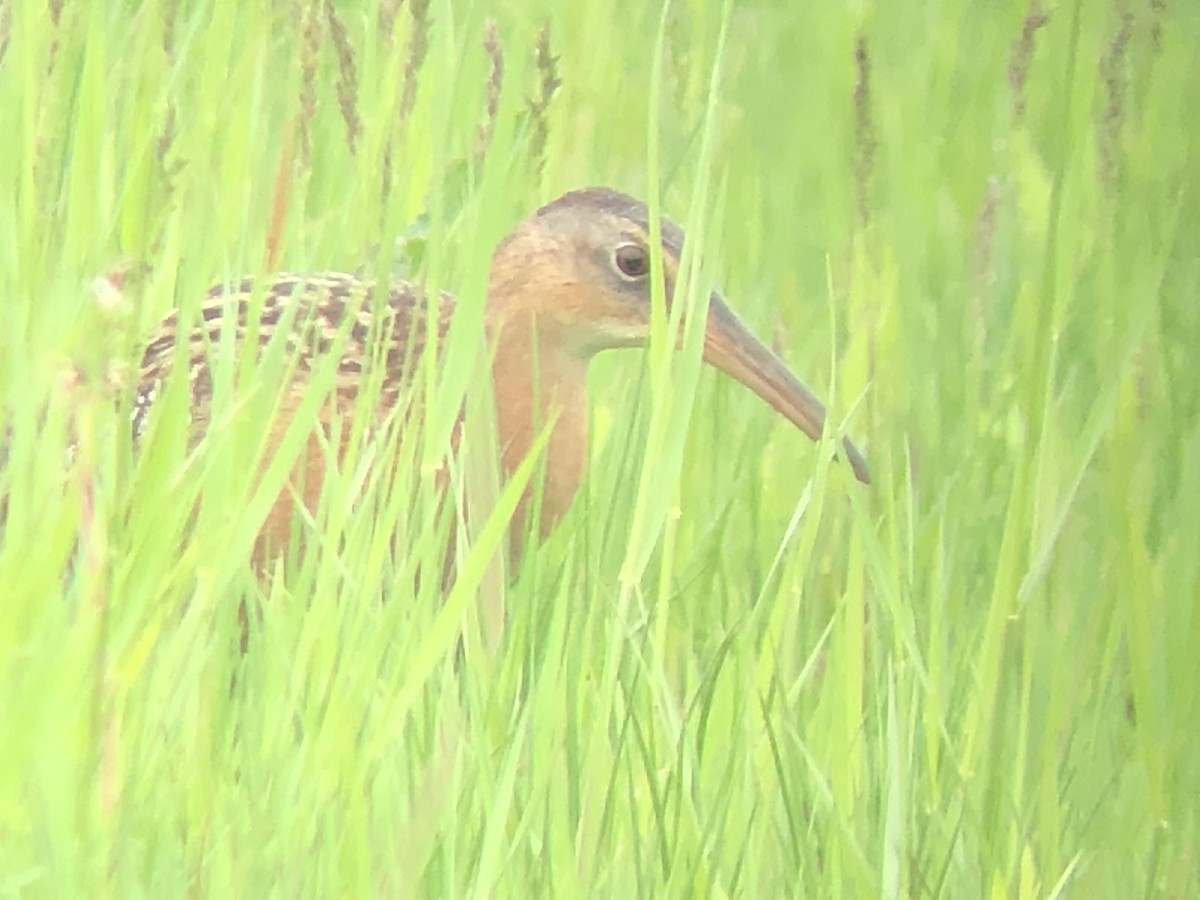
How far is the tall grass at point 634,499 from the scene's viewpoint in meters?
0.83

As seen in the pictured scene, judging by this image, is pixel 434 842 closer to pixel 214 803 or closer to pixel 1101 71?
pixel 214 803

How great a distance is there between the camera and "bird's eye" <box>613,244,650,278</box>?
132 centimetres

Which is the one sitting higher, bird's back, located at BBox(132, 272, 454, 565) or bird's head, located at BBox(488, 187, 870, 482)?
bird's head, located at BBox(488, 187, 870, 482)

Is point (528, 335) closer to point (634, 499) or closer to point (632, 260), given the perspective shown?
point (632, 260)

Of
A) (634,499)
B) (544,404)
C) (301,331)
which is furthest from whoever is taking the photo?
(544,404)

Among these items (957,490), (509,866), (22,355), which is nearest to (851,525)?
(957,490)

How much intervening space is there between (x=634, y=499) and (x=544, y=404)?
33 centimetres

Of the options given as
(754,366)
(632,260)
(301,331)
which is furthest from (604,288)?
(301,331)

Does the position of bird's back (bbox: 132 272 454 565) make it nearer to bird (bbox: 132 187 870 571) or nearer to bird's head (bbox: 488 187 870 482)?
bird (bbox: 132 187 870 571)

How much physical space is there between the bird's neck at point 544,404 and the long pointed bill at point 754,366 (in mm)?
113

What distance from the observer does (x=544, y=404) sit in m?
1.30

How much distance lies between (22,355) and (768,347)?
1.55 ft

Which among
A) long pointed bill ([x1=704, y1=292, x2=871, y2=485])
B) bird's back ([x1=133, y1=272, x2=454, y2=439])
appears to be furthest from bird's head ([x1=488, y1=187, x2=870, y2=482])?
bird's back ([x1=133, y1=272, x2=454, y2=439])

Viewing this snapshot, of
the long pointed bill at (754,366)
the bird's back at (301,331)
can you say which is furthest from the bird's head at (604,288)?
the bird's back at (301,331)
